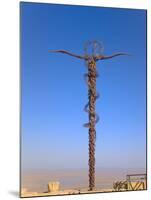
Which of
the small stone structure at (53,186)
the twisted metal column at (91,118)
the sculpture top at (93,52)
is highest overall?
the sculpture top at (93,52)

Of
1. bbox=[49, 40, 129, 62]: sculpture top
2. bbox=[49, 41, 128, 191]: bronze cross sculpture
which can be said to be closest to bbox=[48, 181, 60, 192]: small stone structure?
bbox=[49, 41, 128, 191]: bronze cross sculpture

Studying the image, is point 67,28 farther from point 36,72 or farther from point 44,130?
point 44,130

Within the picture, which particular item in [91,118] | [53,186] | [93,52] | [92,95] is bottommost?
[53,186]

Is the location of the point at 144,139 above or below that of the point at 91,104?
below

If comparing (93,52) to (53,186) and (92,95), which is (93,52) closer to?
(92,95)

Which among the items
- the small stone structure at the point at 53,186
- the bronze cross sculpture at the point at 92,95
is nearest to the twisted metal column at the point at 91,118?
the bronze cross sculpture at the point at 92,95

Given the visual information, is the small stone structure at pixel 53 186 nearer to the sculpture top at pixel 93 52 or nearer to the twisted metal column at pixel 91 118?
the twisted metal column at pixel 91 118

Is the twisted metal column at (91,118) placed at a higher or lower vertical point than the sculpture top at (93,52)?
lower

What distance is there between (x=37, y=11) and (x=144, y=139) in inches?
38.5

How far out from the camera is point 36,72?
2709 mm

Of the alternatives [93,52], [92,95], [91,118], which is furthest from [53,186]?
[93,52]

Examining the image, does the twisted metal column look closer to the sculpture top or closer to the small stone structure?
the sculpture top

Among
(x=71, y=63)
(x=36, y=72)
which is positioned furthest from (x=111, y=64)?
(x=36, y=72)

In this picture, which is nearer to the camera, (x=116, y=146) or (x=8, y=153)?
(x=8, y=153)
